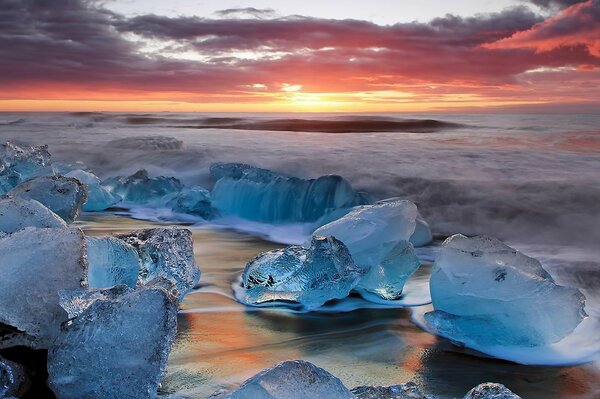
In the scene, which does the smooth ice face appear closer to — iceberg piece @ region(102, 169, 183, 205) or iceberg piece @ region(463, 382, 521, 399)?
iceberg piece @ region(463, 382, 521, 399)

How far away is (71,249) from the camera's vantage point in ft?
6.83

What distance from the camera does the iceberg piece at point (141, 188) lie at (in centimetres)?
628

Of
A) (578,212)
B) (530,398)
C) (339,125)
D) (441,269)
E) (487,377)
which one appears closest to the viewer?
(530,398)

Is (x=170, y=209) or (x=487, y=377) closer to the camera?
(x=487, y=377)

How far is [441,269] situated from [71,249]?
1.51 m

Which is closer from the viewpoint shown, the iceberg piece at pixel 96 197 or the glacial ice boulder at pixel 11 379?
the glacial ice boulder at pixel 11 379

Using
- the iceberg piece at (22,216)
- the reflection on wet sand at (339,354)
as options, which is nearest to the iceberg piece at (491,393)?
the reflection on wet sand at (339,354)

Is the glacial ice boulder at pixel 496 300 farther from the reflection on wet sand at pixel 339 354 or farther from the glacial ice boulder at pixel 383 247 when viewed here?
the glacial ice boulder at pixel 383 247

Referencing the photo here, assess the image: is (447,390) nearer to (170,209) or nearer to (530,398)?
(530,398)

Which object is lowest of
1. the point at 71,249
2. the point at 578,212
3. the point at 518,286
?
the point at 578,212

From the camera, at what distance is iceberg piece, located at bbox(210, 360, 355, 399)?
55.9 inches

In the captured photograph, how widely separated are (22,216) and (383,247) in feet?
5.63

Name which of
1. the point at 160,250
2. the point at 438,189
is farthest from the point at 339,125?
the point at 160,250

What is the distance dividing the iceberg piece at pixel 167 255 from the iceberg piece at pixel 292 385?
132 cm
